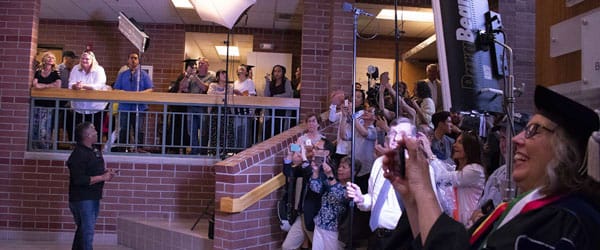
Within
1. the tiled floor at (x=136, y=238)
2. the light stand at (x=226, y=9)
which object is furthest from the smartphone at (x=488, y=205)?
the light stand at (x=226, y=9)

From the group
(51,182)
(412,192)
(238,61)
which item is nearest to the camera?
(412,192)

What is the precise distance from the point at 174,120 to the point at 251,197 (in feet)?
8.01

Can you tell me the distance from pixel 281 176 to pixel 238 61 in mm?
9317

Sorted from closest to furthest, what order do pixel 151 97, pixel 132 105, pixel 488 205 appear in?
pixel 488 205 → pixel 151 97 → pixel 132 105

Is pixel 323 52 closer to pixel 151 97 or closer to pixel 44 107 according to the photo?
pixel 151 97

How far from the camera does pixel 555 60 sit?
2422mm

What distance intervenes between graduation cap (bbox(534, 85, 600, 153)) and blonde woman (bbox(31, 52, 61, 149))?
23.9 feet

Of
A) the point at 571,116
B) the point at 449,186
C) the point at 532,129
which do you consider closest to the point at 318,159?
the point at 449,186

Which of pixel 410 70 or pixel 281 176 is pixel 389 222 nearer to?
pixel 281 176

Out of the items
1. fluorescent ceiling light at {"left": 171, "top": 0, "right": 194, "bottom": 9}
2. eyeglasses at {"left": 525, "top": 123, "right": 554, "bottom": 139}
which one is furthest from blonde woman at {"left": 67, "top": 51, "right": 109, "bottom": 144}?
eyeglasses at {"left": 525, "top": 123, "right": 554, "bottom": 139}

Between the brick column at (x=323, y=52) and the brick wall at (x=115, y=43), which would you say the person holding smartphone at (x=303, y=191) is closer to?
the brick column at (x=323, y=52)

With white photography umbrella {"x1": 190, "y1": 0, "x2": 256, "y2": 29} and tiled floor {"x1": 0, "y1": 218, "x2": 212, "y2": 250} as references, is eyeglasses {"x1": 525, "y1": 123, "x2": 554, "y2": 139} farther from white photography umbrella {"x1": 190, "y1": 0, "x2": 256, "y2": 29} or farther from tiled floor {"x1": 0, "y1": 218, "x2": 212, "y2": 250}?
white photography umbrella {"x1": 190, "y1": 0, "x2": 256, "y2": 29}

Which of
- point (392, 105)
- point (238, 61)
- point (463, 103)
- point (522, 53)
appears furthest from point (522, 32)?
Result: point (238, 61)

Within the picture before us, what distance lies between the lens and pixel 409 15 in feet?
31.6
